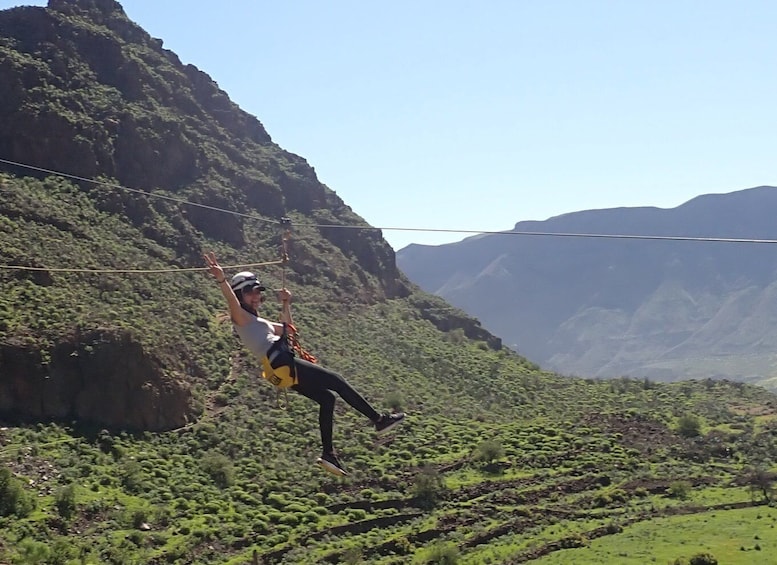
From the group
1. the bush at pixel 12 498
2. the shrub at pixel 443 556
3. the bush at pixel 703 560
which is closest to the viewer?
the bush at pixel 12 498

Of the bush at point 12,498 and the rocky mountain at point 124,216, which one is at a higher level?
the rocky mountain at point 124,216

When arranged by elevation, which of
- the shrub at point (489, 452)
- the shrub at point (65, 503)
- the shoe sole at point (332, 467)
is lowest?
the shrub at point (489, 452)

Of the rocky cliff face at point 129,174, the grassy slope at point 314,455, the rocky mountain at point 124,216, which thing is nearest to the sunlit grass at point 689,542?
the grassy slope at point 314,455

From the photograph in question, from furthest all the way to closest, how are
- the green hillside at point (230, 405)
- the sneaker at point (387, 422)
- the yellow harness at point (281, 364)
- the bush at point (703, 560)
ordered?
the green hillside at point (230, 405) → the bush at point (703, 560) → the sneaker at point (387, 422) → the yellow harness at point (281, 364)

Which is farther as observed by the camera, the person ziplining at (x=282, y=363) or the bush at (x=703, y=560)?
the bush at (x=703, y=560)

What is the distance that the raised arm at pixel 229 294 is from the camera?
9570mm

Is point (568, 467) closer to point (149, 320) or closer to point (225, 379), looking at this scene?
point (225, 379)

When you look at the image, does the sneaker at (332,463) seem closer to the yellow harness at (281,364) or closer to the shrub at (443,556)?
the yellow harness at (281,364)

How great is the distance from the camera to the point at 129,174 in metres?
65.8

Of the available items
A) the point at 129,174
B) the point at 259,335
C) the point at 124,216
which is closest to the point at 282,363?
the point at 259,335

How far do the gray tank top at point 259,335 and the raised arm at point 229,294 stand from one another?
0.30ft

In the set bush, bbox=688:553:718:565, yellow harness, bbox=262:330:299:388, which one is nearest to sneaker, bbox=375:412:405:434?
yellow harness, bbox=262:330:299:388

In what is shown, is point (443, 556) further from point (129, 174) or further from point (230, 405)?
point (129, 174)

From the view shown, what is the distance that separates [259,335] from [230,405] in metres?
40.6
